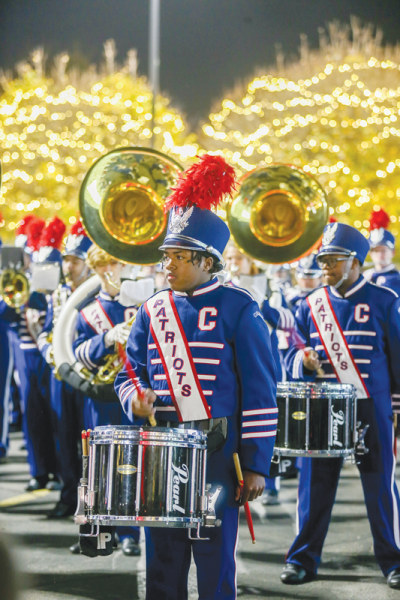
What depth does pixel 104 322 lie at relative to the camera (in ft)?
20.5

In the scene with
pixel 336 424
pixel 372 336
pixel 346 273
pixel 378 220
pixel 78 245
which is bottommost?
pixel 336 424

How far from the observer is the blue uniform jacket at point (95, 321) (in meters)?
6.11

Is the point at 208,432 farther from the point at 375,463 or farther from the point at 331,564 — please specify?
the point at 331,564

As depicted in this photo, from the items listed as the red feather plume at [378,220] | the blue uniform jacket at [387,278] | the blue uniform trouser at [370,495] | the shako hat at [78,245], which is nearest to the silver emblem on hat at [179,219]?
the blue uniform trouser at [370,495]

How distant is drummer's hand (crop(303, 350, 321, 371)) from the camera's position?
216 inches

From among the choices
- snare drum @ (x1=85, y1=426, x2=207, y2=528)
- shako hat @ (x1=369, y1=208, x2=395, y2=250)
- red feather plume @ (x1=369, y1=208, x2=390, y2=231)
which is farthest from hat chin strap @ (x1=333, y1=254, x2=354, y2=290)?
red feather plume @ (x1=369, y1=208, x2=390, y2=231)

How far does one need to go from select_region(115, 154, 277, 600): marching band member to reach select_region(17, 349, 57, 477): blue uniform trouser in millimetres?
4575

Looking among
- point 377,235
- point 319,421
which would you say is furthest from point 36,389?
point 377,235

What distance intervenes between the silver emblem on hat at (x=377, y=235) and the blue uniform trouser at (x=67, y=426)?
179 inches

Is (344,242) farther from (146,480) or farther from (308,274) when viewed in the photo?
(308,274)

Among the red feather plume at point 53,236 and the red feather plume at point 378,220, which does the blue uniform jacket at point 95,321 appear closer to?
the red feather plume at point 53,236

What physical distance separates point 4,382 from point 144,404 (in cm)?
630

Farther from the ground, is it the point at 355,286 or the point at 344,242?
the point at 344,242

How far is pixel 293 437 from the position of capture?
5.18 metres
